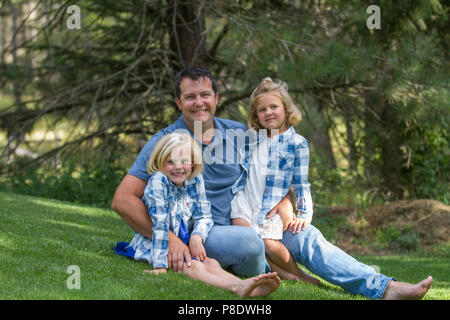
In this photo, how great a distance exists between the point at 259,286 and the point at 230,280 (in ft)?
0.80

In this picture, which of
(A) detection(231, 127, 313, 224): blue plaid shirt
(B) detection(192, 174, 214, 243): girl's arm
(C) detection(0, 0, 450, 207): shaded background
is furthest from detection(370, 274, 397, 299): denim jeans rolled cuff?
(C) detection(0, 0, 450, 207): shaded background

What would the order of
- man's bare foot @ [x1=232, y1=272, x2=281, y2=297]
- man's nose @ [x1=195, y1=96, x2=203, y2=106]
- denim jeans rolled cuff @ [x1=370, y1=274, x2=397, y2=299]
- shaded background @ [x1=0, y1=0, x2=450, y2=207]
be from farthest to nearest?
shaded background @ [x1=0, y1=0, x2=450, y2=207], man's nose @ [x1=195, y1=96, x2=203, y2=106], denim jeans rolled cuff @ [x1=370, y1=274, x2=397, y2=299], man's bare foot @ [x1=232, y1=272, x2=281, y2=297]

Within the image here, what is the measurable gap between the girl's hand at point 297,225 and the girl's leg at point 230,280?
21.3 inches

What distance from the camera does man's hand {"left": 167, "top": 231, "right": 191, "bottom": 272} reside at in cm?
362

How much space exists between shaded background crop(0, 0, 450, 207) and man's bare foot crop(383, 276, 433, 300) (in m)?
3.95

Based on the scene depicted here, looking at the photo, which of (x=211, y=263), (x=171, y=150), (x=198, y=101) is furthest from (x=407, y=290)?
(x=198, y=101)

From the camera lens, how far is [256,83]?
7.54 metres

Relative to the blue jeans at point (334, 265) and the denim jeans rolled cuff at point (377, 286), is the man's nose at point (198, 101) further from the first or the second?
the denim jeans rolled cuff at point (377, 286)

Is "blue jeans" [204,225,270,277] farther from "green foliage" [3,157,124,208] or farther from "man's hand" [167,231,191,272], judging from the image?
"green foliage" [3,157,124,208]

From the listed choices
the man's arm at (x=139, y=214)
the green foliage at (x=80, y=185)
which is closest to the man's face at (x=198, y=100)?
the man's arm at (x=139, y=214)

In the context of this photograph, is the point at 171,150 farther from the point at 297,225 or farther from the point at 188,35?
the point at 188,35
